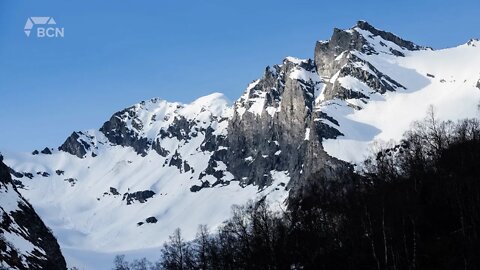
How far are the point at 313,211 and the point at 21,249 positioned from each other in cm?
4236

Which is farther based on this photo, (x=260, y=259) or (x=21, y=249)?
(x=21, y=249)

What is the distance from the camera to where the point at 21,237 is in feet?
320

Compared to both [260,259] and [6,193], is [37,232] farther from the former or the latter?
[260,259]

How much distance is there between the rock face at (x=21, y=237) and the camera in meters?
82.4

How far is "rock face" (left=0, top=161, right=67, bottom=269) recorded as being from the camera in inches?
3243

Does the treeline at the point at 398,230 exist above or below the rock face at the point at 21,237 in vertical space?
below

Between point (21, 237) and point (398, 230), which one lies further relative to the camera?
point (21, 237)

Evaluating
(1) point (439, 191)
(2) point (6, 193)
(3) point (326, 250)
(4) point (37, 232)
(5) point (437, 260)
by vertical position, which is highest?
(2) point (6, 193)

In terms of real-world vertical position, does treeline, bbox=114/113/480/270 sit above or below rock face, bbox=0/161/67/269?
below

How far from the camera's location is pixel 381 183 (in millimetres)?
76750

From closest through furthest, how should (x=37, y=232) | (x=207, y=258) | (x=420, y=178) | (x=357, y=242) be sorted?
(x=357, y=242) < (x=420, y=178) < (x=207, y=258) < (x=37, y=232)

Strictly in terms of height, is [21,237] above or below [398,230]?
above

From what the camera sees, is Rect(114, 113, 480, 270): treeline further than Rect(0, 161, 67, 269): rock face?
Answer: No

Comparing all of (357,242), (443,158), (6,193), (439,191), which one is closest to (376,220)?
(357,242)
